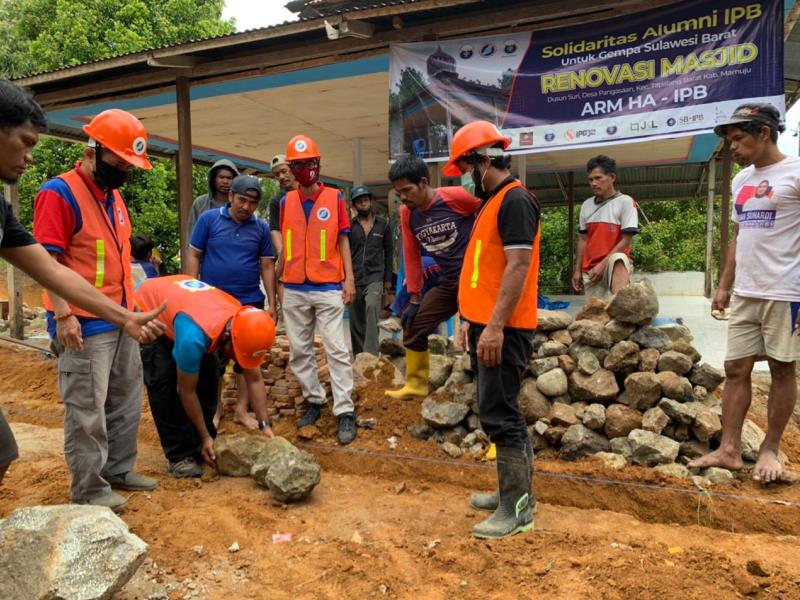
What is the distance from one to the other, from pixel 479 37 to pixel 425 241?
8.20 feet

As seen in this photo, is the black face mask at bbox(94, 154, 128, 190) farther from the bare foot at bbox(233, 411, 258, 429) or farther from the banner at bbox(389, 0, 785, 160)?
the banner at bbox(389, 0, 785, 160)

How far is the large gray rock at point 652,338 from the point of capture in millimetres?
4234

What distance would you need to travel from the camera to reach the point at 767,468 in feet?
11.1

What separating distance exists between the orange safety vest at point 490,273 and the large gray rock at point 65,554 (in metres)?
1.85

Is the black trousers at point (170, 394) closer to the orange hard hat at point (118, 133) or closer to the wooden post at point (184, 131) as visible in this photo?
the orange hard hat at point (118, 133)

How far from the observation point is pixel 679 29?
4832 millimetres

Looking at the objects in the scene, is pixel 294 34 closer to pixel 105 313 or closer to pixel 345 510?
pixel 105 313

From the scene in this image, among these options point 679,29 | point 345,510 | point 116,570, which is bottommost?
point 345,510

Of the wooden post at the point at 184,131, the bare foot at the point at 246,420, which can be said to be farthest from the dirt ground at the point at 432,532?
the wooden post at the point at 184,131

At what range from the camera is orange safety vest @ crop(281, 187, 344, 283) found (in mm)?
4387

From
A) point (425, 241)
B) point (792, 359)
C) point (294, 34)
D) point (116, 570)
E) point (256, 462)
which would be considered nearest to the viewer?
point (116, 570)

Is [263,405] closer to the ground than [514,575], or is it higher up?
higher up

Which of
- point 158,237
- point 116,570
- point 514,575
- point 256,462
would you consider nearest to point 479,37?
point 256,462

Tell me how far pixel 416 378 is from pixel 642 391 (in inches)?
64.1
